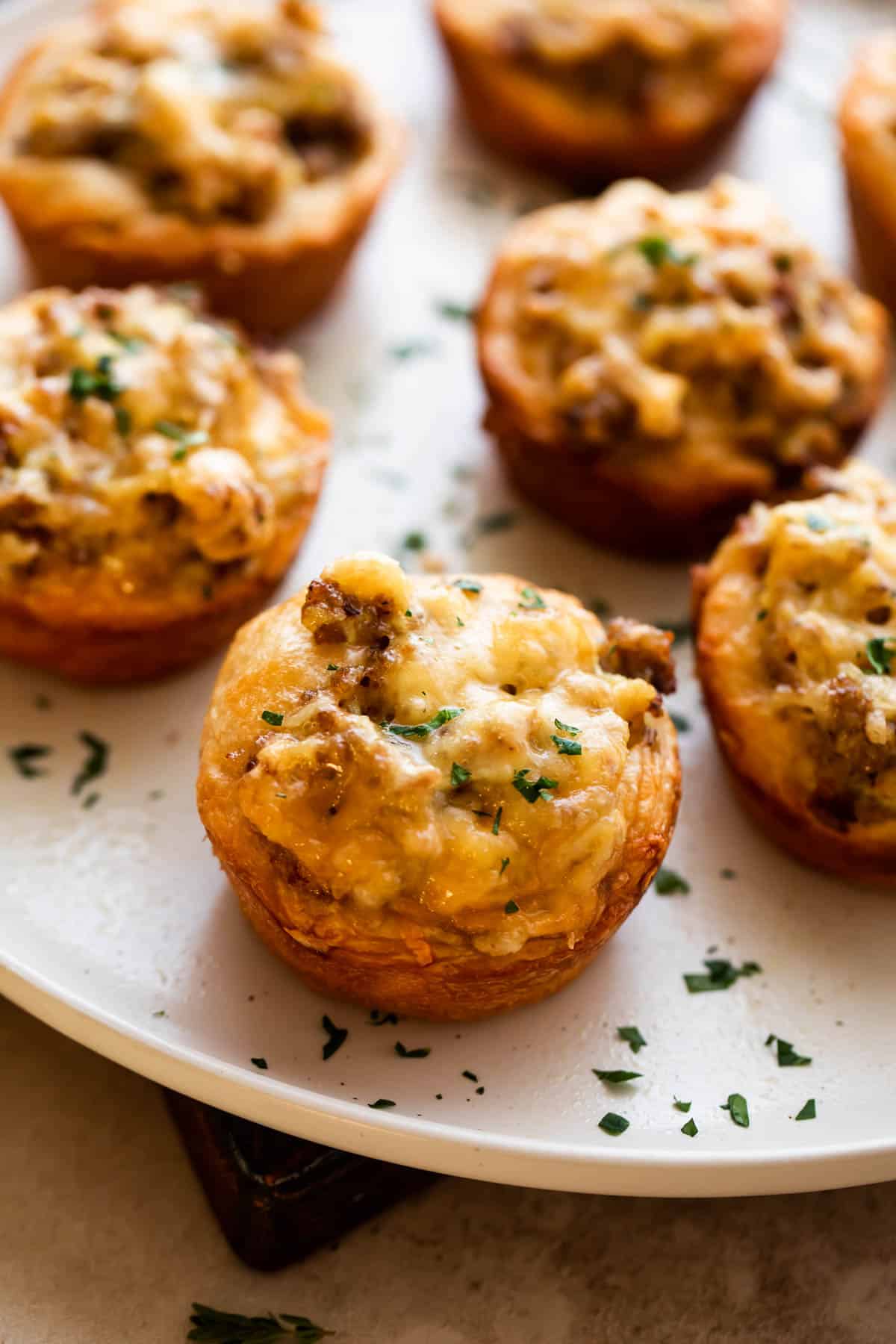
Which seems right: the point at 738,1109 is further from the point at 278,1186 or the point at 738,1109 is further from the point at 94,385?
the point at 94,385

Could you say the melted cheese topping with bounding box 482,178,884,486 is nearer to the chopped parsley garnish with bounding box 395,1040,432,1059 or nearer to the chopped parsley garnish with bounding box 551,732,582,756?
the chopped parsley garnish with bounding box 551,732,582,756

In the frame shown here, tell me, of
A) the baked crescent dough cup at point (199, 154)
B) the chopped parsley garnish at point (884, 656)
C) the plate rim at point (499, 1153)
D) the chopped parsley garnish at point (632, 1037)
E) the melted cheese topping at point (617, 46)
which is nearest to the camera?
the plate rim at point (499, 1153)

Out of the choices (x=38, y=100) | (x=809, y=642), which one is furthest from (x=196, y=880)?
(x=38, y=100)

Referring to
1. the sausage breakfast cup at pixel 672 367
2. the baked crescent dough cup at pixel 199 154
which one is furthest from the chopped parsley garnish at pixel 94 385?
the sausage breakfast cup at pixel 672 367

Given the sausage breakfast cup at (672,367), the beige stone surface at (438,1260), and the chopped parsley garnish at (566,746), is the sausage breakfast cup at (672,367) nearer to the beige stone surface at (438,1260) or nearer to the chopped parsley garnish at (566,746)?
the chopped parsley garnish at (566,746)

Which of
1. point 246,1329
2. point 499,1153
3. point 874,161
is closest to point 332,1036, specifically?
Answer: point 499,1153

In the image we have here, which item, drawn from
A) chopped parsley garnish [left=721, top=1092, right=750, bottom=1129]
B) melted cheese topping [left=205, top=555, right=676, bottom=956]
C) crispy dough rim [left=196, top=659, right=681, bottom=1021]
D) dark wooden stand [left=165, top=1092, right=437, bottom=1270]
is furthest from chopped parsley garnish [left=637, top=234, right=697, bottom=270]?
dark wooden stand [left=165, top=1092, right=437, bottom=1270]
